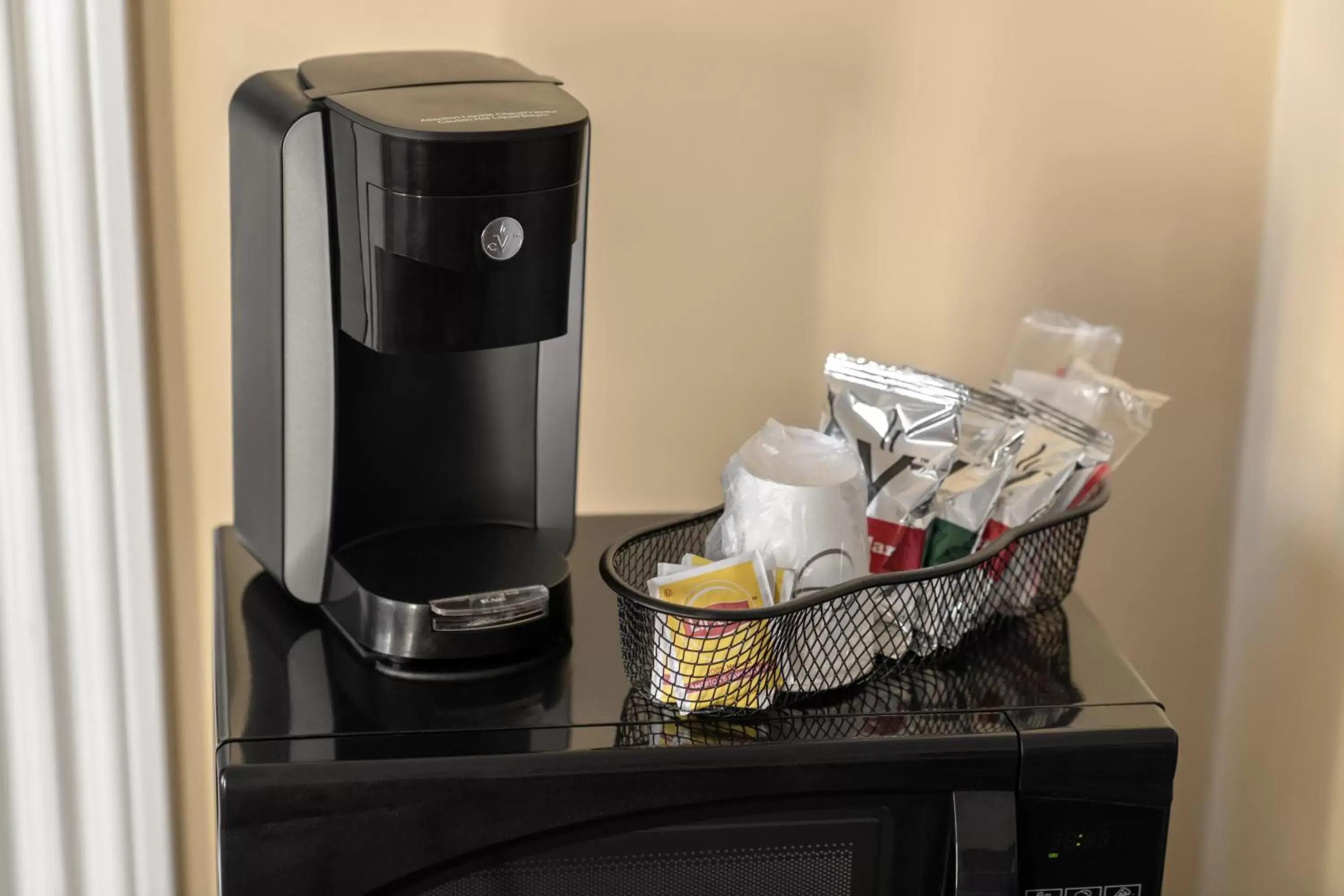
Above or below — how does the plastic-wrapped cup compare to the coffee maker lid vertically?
below

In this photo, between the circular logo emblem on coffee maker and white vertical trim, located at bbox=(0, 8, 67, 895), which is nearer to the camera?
the circular logo emblem on coffee maker

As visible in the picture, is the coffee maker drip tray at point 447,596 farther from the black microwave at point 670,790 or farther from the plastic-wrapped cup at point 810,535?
the plastic-wrapped cup at point 810,535

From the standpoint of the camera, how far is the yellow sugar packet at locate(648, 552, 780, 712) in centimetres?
77

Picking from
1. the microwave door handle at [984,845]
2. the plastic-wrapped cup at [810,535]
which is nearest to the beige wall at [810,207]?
the plastic-wrapped cup at [810,535]

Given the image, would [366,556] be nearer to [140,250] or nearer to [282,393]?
[282,393]

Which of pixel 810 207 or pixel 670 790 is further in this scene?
pixel 810 207

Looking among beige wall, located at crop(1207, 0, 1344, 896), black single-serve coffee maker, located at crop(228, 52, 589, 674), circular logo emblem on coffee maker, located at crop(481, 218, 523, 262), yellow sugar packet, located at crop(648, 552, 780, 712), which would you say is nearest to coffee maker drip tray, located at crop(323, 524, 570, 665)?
black single-serve coffee maker, located at crop(228, 52, 589, 674)

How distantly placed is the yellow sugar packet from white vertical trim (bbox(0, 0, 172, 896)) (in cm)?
51

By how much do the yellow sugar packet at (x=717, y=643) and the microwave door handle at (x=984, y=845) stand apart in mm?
121

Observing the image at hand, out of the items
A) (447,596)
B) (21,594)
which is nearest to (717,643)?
(447,596)

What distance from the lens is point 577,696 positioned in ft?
2.69

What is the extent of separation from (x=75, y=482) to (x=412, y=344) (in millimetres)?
427

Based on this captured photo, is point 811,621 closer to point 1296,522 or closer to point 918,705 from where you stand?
point 918,705

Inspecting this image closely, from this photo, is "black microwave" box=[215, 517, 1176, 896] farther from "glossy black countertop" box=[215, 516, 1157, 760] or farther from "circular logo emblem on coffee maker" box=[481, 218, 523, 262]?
"circular logo emblem on coffee maker" box=[481, 218, 523, 262]
